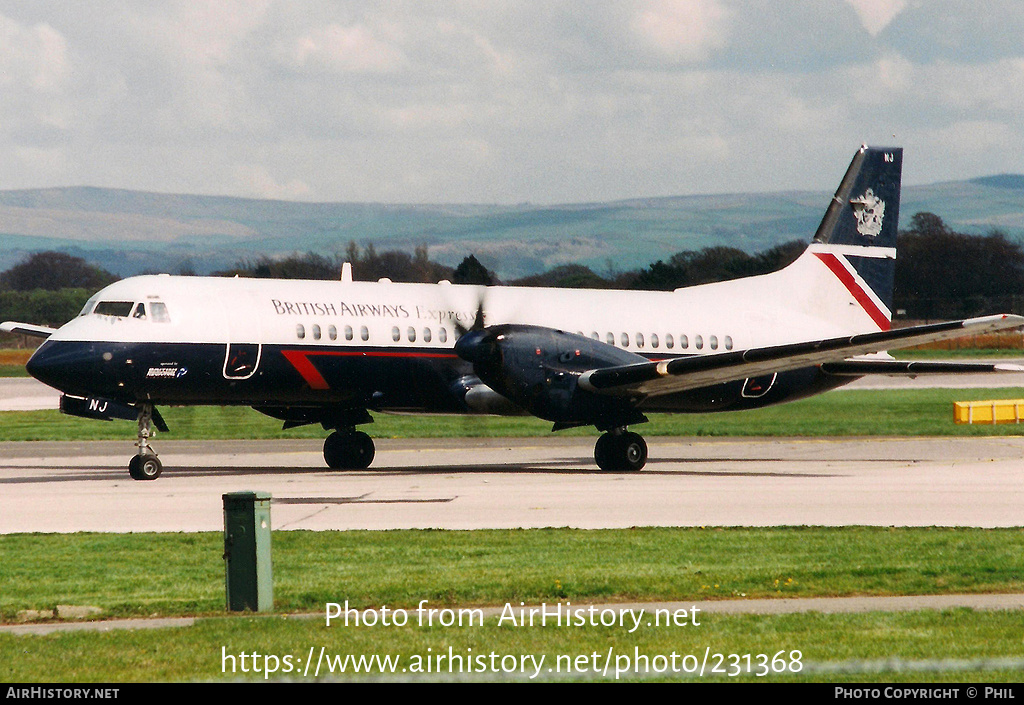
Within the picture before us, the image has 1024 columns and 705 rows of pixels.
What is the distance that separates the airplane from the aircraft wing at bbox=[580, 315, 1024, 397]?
1.7 inches

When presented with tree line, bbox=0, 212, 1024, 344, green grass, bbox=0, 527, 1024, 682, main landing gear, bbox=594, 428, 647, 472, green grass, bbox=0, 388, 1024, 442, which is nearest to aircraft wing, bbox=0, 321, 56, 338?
tree line, bbox=0, 212, 1024, 344

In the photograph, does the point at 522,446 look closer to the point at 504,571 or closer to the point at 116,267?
the point at 504,571

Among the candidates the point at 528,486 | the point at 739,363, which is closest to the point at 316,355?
the point at 528,486

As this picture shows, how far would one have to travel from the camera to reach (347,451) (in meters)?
27.5

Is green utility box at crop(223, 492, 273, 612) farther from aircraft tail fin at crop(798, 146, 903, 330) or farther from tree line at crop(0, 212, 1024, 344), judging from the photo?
aircraft tail fin at crop(798, 146, 903, 330)

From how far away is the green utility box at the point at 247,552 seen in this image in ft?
39.6

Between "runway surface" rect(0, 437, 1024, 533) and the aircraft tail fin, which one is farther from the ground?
the aircraft tail fin

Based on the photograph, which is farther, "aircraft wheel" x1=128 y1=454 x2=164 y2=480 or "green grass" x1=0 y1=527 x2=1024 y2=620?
"aircraft wheel" x1=128 y1=454 x2=164 y2=480

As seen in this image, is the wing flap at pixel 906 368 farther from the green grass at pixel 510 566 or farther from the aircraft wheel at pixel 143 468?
the aircraft wheel at pixel 143 468

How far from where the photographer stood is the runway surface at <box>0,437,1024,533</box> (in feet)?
61.7

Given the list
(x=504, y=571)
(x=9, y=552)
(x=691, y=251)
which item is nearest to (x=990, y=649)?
(x=504, y=571)

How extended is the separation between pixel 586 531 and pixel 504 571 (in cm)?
327

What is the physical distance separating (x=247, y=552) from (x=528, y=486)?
11556 millimetres
